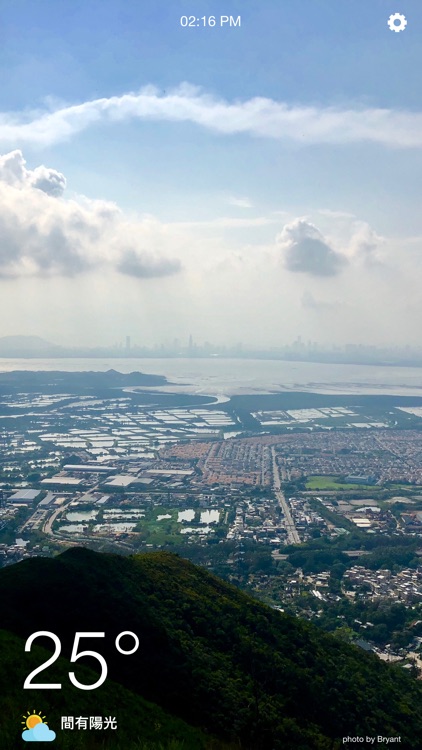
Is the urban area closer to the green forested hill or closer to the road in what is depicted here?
the road

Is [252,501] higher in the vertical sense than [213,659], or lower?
lower

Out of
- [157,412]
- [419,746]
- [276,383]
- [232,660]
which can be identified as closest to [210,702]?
[232,660]

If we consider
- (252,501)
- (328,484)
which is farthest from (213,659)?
(328,484)

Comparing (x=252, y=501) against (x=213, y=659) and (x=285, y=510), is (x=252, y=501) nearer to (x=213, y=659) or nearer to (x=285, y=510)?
(x=285, y=510)

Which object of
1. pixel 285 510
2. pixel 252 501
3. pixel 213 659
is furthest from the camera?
pixel 252 501

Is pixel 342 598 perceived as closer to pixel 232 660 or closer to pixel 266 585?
pixel 266 585

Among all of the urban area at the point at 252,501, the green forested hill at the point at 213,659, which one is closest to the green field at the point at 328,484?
the urban area at the point at 252,501

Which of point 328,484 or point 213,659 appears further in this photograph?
point 328,484

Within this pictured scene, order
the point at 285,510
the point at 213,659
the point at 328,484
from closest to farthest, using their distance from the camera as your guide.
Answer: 1. the point at 213,659
2. the point at 285,510
3. the point at 328,484

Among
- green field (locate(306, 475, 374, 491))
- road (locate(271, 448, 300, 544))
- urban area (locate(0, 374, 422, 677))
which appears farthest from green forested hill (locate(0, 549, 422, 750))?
green field (locate(306, 475, 374, 491))
